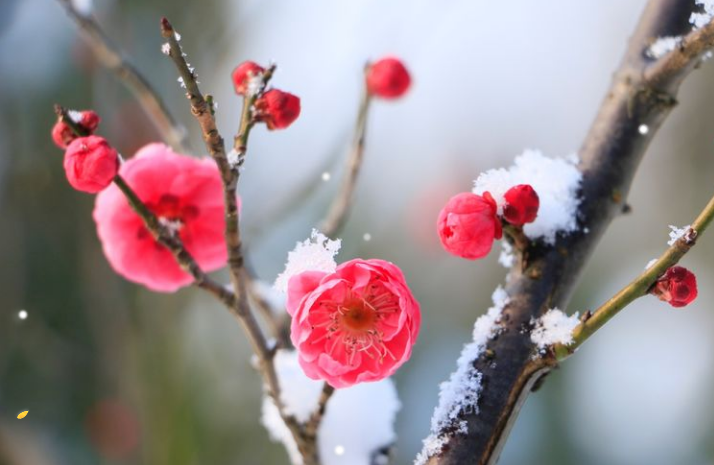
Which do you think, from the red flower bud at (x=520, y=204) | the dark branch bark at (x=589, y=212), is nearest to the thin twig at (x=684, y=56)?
the dark branch bark at (x=589, y=212)

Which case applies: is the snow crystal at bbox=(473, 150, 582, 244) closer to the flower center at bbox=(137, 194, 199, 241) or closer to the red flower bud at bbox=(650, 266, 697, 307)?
the red flower bud at bbox=(650, 266, 697, 307)

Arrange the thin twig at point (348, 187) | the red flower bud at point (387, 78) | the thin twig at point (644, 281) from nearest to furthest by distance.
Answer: the thin twig at point (644, 281)
the thin twig at point (348, 187)
the red flower bud at point (387, 78)

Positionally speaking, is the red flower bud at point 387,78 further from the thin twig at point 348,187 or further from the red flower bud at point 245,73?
the red flower bud at point 245,73

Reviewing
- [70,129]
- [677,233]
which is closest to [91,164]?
[70,129]

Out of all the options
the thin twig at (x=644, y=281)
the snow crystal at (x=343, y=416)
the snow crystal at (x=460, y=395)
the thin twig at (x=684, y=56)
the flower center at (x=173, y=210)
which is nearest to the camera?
the thin twig at (x=644, y=281)

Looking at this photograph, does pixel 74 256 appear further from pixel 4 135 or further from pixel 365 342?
pixel 365 342

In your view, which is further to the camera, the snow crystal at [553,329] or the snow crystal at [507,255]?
the snow crystal at [507,255]

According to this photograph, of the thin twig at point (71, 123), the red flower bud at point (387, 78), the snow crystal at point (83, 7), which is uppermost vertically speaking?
the snow crystal at point (83, 7)

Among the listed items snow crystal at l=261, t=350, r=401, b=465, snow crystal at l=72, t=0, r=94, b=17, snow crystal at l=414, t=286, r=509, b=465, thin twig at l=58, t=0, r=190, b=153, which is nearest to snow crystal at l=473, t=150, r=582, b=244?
snow crystal at l=414, t=286, r=509, b=465
